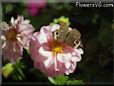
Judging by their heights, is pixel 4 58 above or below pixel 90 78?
above

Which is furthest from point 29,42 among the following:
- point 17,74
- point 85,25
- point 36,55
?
point 85,25

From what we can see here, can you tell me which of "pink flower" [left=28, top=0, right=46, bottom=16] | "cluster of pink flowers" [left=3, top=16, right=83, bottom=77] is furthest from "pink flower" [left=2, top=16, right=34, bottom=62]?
"pink flower" [left=28, top=0, right=46, bottom=16]

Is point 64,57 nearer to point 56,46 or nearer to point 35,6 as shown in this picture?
point 56,46

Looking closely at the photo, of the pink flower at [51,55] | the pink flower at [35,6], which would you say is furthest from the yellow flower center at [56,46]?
the pink flower at [35,6]

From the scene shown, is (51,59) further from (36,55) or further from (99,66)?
(99,66)

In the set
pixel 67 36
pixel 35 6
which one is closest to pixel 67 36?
pixel 67 36

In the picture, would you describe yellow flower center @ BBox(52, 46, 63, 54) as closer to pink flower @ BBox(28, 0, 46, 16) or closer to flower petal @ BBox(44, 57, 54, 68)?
flower petal @ BBox(44, 57, 54, 68)
